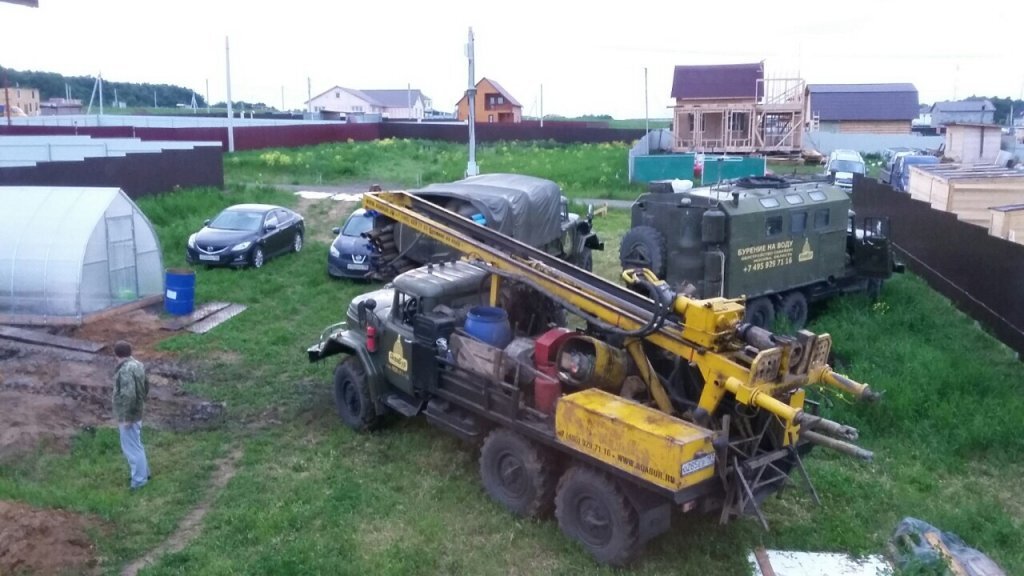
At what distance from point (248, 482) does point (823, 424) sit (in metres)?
5.73

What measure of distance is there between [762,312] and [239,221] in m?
11.9

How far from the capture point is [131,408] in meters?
9.04

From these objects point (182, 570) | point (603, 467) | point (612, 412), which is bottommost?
point (182, 570)

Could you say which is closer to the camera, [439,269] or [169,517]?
[169,517]

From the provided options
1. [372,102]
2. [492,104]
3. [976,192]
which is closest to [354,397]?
[976,192]

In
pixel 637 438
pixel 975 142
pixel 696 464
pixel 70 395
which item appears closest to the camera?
pixel 696 464

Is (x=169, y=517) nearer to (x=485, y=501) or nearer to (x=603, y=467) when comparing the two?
(x=485, y=501)

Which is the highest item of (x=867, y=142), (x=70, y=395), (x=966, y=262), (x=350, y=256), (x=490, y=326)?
(x=867, y=142)

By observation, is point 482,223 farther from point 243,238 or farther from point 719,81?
point 719,81

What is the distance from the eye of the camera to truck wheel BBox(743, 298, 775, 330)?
1445 cm

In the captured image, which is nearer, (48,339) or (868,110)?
(48,339)

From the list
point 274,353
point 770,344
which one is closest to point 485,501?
point 770,344

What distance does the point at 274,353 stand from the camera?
13977mm

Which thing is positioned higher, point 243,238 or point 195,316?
point 243,238
